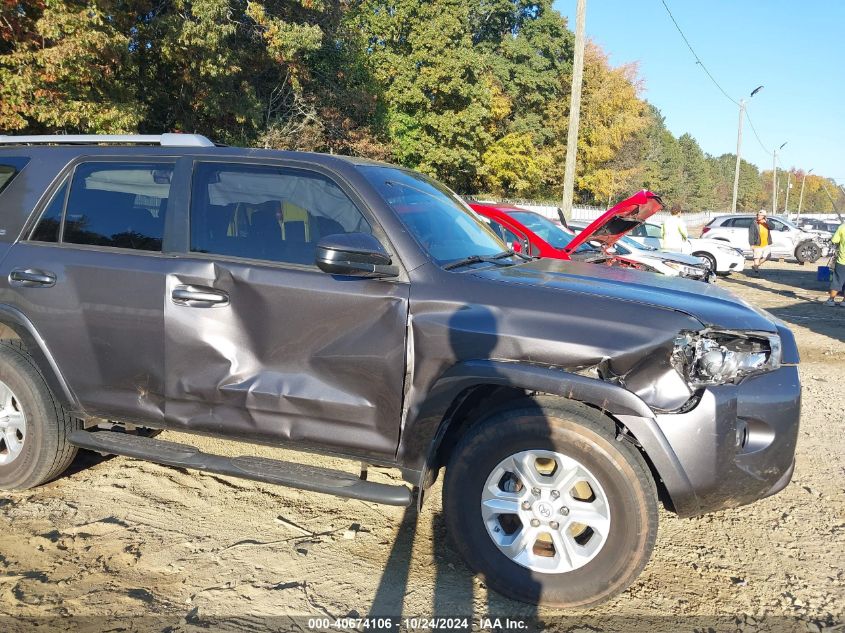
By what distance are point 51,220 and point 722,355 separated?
143 inches

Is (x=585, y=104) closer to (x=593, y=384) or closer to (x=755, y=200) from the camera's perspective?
(x=593, y=384)

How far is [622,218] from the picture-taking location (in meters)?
6.01

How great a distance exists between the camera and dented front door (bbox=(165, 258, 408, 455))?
→ 315 cm

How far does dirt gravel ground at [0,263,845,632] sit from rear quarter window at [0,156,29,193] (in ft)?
6.16

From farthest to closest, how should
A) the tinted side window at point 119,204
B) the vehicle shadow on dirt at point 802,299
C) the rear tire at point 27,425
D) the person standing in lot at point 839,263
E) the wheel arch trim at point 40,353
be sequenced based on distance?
the person standing in lot at point 839,263 → the vehicle shadow on dirt at point 802,299 → the rear tire at point 27,425 → the wheel arch trim at point 40,353 → the tinted side window at point 119,204

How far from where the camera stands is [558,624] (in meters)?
2.91

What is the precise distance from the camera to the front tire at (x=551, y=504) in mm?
2822

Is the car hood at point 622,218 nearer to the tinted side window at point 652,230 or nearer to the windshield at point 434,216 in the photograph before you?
the windshield at point 434,216

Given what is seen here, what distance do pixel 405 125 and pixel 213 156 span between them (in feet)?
117

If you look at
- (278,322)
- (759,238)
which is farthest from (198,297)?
(759,238)

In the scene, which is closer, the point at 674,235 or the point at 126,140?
the point at 126,140

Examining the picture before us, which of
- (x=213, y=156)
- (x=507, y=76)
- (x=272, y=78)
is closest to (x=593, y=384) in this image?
(x=213, y=156)

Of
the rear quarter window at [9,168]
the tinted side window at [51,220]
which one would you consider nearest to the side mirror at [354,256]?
the tinted side window at [51,220]

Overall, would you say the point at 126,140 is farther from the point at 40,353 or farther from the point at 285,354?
the point at 285,354
